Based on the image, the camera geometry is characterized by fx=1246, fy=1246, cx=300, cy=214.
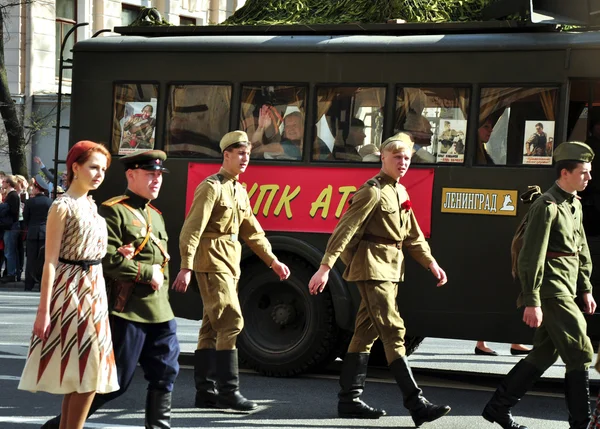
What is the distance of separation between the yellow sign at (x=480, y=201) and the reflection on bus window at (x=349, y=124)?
2.38 ft

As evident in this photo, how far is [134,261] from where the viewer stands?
22.3ft

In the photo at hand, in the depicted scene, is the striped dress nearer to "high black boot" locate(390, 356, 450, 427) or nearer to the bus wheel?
"high black boot" locate(390, 356, 450, 427)

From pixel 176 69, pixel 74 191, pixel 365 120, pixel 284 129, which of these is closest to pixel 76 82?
pixel 176 69

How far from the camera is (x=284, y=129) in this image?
34.5 feet

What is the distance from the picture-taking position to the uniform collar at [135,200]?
22.8ft

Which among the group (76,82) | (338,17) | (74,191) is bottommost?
(74,191)

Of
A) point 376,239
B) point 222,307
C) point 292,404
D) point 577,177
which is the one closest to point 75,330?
point 222,307

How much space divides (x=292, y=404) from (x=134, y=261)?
8.44 ft

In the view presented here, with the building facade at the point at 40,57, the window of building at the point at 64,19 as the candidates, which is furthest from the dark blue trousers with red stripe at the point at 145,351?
the window of building at the point at 64,19

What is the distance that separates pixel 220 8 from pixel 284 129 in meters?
28.7

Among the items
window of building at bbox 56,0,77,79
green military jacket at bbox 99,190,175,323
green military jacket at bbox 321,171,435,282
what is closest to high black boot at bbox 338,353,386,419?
green military jacket at bbox 321,171,435,282

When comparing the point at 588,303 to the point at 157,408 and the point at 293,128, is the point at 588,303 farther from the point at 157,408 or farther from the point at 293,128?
the point at 293,128

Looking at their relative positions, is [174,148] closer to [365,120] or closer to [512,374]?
[365,120]

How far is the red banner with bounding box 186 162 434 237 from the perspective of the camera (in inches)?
400
